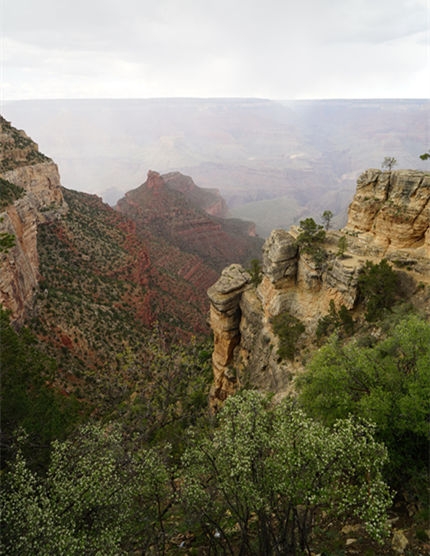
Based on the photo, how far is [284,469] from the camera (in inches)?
420

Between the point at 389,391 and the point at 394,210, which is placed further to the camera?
the point at 394,210

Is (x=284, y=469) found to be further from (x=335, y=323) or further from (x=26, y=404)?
(x=335, y=323)

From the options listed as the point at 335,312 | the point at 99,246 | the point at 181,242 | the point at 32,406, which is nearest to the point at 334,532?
the point at 32,406

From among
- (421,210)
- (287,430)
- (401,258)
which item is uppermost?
(421,210)

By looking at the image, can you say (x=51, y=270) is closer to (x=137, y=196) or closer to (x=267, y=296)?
(x=267, y=296)

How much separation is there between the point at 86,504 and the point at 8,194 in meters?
45.2

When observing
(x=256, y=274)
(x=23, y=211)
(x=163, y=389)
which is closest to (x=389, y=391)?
(x=163, y=389)

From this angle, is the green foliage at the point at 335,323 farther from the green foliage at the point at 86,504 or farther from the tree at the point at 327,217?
the green foliage at the point at 86,504

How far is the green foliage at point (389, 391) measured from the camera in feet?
42.0

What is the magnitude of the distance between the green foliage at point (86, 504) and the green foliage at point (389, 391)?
817cm

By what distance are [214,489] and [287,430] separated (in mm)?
4678

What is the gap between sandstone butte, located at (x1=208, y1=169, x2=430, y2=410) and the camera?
96.5 ft

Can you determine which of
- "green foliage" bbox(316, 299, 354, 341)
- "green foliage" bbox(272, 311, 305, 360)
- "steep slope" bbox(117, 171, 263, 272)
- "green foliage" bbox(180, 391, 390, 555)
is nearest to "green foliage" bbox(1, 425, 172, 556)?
"green foliage" bbox(180, 391, 390, 555)

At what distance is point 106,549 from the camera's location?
11.4m
